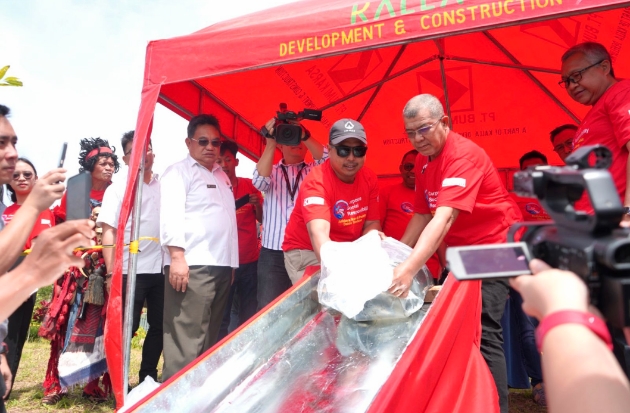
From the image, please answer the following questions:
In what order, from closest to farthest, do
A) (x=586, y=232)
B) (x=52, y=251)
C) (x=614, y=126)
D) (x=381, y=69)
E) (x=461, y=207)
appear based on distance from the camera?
1. (x=586, y=232)
2. (x=52, y=251)
3. (x=614, y=126)
4. (x=461, y=207)
5. (x=381, y=69)

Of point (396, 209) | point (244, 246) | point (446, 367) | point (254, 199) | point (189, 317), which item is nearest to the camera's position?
point (446, 367)

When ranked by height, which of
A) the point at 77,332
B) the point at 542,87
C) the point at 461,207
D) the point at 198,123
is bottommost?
the point at 77,332

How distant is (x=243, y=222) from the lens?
4.40 m

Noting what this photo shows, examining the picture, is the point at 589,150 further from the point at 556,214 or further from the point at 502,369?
the point at 502,369

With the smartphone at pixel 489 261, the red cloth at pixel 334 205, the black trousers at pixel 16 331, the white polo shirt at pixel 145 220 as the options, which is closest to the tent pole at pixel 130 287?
the white polo shirt at pixel 145 220

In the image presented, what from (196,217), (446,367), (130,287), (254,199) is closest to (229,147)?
(254,199)

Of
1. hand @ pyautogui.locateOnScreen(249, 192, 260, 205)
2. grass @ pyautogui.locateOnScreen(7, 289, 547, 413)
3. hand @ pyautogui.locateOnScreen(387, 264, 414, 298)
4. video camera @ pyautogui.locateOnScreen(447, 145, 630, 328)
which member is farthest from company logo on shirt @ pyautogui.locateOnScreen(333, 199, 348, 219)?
video camera @ pyautogui.locateOnScreen(447, 145, 630, 328)

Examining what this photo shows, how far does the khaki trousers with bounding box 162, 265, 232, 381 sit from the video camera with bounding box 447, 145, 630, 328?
262 centimetres

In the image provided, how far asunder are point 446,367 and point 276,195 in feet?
7.36

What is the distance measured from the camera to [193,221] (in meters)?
3.37

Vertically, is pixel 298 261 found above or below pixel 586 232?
below

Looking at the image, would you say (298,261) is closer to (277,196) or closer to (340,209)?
(340,209)

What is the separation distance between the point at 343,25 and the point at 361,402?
1.81m

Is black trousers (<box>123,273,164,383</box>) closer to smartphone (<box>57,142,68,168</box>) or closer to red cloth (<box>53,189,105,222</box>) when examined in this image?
red cloth (<box>53,189,105,222</box>)
